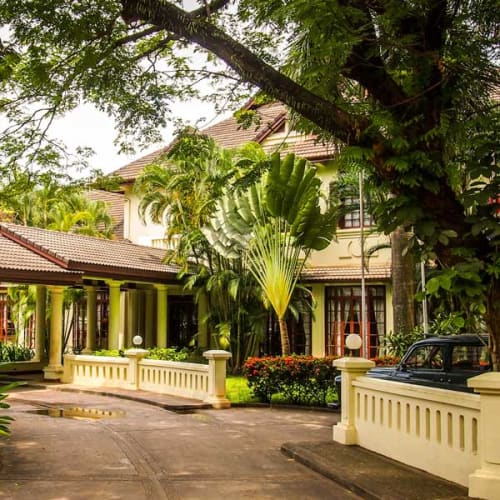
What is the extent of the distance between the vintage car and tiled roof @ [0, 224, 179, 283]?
34.4 feet

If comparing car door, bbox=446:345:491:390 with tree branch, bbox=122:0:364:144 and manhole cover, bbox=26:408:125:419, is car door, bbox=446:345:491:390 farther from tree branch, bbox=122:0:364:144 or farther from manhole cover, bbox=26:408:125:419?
manhole cover, bbox=26:408:125:419

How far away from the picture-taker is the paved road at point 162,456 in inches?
299

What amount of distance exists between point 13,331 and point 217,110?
18.9 m

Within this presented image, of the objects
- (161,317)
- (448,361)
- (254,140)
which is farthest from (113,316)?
(448,361)

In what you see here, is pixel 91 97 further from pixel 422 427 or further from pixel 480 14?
pixel 422 427

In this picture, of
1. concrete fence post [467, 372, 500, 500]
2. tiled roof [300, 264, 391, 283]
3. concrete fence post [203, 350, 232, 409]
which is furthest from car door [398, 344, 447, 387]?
tiled roof [300, 264, 391, 283]

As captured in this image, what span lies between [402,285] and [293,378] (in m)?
3.43

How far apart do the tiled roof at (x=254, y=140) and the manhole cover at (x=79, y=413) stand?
31.2 feet

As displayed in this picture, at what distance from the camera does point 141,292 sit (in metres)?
26.1

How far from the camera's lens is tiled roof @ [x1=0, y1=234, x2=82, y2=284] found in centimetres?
1744

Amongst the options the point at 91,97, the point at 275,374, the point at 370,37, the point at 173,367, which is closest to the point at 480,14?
the point at 370,37

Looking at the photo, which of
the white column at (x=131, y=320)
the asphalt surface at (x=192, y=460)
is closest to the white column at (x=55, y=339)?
the asphalt surface at (x=192, y=460)

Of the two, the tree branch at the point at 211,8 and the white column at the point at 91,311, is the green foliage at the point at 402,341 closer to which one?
the tree branch at the point at 211,8

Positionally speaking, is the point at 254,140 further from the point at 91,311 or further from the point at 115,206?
the point at 115,206
